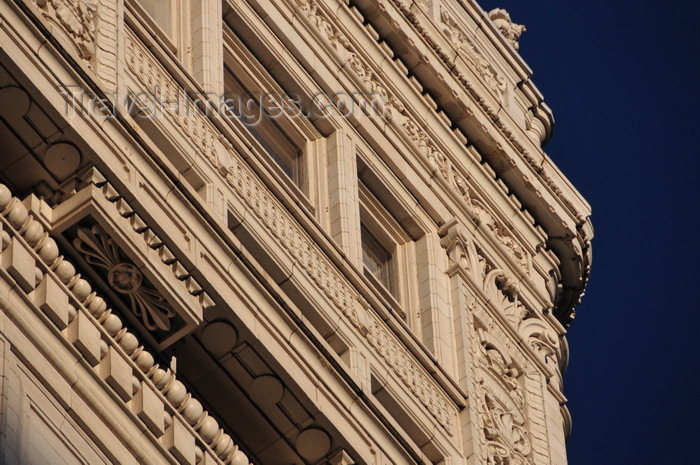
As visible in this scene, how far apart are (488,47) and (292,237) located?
8077 millimetres

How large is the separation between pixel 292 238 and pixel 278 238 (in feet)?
1.15

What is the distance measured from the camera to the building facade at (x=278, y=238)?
1950 cm

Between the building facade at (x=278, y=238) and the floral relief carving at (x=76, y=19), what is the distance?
3 cm

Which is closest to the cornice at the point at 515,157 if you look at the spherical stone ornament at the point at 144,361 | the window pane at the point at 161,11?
the window pane at the point at 161,11

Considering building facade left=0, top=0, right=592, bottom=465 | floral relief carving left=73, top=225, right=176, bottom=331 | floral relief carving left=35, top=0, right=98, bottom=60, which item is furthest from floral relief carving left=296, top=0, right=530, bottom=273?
floral relief carving left=73, top=225, right=176, bottom=331

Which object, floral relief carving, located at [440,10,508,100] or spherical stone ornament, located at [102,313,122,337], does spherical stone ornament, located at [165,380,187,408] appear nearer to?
spherical stone ornament, located at [102,313,122,337]

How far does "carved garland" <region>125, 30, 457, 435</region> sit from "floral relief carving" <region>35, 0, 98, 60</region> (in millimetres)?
602

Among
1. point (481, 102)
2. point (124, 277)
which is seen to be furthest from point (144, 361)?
point (481, 102)

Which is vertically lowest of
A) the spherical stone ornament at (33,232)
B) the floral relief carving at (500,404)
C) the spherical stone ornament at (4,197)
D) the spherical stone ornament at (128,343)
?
the floral relief carving at (500,404)

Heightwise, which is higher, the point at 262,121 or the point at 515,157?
the point at 262,121

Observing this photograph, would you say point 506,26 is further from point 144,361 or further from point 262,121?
point 144,361

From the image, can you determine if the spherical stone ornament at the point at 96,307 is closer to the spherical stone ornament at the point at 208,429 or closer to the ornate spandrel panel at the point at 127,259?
the ornate spandrel panel at the point at 127,259

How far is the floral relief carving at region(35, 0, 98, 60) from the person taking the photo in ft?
69.7

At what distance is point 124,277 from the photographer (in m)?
20.1
